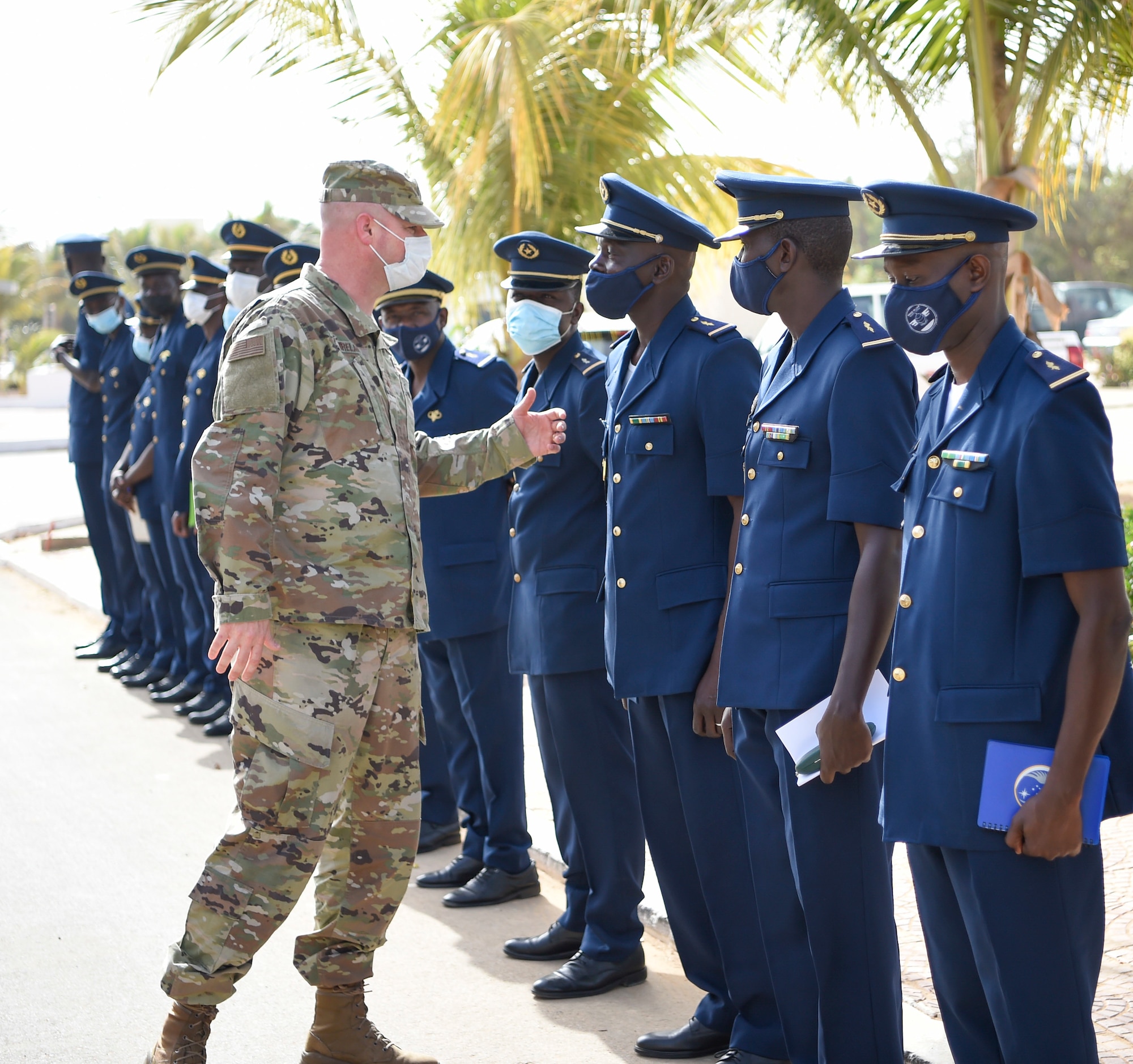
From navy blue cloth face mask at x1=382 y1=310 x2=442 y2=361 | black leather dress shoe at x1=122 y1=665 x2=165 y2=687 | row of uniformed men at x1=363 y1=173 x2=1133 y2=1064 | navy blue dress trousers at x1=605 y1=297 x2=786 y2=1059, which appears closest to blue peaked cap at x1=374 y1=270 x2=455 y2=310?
navy blue cloth face mask at x1=382 y1=310 x2=442 y2=361

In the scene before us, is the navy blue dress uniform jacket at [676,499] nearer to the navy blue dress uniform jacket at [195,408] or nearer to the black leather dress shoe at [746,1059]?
the black leather dress shoe at [746,1059]

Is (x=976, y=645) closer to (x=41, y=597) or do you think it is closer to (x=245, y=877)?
(x=245, y=877)

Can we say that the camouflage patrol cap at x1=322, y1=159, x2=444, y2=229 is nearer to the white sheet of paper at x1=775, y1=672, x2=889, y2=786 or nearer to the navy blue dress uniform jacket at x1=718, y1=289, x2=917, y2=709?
the navy blue dress uniform jacket at x1=718, y1=289, x2=917, y2=709

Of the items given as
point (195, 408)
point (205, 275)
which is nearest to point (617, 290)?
point (195, 408)

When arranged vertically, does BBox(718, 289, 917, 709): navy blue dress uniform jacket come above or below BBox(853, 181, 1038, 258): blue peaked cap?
below

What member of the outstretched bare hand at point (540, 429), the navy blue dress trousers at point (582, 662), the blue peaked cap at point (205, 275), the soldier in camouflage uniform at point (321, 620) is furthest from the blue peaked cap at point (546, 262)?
the blue peaked cap at point (205, 275)

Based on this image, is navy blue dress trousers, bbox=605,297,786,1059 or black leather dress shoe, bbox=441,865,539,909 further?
black leather dress shoe, bbox=441,865,539,909

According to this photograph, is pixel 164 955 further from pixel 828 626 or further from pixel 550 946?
pixel 828 626

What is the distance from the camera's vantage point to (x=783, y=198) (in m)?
3.11

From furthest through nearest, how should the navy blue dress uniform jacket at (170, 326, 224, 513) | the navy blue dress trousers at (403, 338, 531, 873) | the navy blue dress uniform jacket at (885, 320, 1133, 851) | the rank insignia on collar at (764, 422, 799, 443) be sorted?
the navy blue dress uniform jacket at (170, 326, 224, 513)
the navy blue dress trousers at (403, 338, 531, 873)
the rank insignia on collar at (764, 422, 799, 443)
the navy blue dress uniform jacket at (885, 320, 1133, 851)

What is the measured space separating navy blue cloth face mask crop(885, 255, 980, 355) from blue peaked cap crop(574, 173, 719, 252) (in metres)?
1.04

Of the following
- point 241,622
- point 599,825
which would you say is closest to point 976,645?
point 241,622

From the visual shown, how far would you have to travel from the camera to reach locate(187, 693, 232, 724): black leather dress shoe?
762 cm

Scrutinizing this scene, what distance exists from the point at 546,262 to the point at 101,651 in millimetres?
6305
